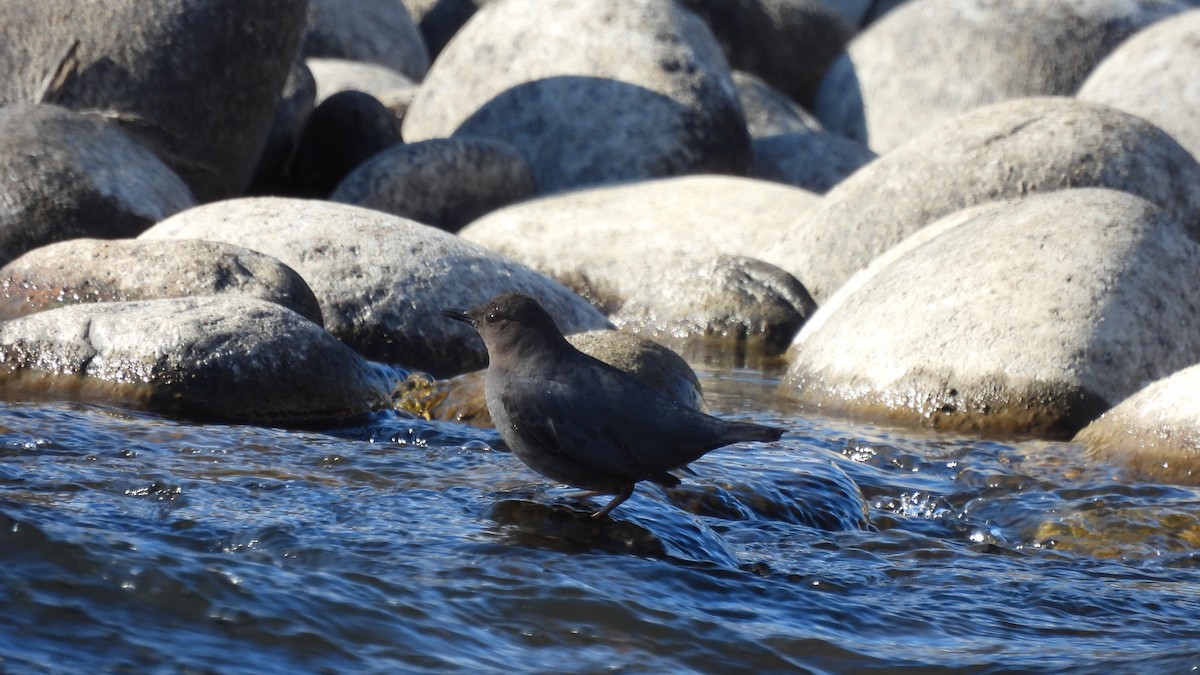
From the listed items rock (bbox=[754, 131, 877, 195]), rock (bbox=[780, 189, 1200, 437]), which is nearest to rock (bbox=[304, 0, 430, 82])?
rock (bbox=[754, 131, 877, 195])

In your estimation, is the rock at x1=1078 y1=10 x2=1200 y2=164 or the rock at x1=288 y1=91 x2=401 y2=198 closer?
the rock at x1=288 y1=91 x2=401 y2=198

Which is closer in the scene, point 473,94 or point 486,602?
point 486,602

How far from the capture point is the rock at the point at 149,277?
7.08 m

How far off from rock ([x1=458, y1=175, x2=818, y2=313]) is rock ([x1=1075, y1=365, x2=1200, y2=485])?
4232 millimetres

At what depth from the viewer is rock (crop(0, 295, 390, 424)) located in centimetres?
611

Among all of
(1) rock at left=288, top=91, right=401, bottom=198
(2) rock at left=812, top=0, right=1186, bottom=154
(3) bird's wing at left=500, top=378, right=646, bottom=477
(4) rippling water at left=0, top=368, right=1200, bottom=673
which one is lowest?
(4) rippling water at left=0, top=368, right=1200, bottom=673

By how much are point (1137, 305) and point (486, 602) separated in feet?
14.7

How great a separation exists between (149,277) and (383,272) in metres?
1.19

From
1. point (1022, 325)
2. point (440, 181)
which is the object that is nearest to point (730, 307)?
point (440, 181)

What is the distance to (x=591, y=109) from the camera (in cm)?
1264

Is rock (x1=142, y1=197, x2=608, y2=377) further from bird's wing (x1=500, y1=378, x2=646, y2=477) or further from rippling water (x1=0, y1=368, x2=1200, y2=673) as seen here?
bird's wing (x1=500, y1=378, x2=646, y2=477)

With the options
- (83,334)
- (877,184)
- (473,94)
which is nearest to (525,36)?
(473,94)

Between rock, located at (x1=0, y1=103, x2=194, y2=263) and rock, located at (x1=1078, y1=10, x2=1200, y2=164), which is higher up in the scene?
rock, located at (x1=1078, y1=10, x2=1200, y2=164)

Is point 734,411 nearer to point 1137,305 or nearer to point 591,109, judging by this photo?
point 1137,305
